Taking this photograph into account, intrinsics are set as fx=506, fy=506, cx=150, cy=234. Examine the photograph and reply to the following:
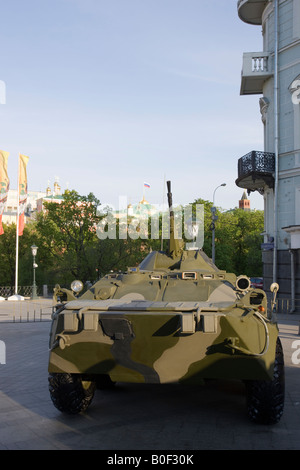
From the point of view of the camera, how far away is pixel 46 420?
6828mm

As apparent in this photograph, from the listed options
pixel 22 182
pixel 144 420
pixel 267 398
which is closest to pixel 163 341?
pixel 144 420

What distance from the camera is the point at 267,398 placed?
6.37m

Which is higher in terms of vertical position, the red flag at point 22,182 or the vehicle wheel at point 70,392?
the red flag at point 22,182

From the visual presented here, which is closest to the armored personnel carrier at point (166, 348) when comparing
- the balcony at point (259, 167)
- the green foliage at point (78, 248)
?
the balcony at point (259, 167)

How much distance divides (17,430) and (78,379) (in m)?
0.98

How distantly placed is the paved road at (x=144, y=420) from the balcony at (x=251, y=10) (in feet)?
63.6

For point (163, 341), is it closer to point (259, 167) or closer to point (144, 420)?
point (144, 420)

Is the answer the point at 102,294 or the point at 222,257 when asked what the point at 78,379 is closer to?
the point at 102,294

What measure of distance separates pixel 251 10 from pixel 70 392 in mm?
22432

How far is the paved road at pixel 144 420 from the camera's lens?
5.92m

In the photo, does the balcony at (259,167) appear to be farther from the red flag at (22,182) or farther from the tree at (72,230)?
the tree at (72,230)

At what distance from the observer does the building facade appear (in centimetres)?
2159

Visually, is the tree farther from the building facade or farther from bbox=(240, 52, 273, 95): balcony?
bbox=(240, 52, 273, 95): balcony
